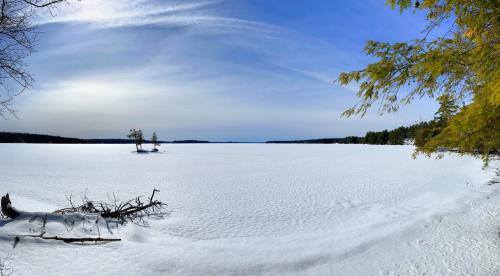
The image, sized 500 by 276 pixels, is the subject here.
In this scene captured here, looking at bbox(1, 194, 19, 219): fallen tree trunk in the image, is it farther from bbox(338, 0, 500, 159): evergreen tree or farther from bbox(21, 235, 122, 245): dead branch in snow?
bbox(338, 0, 500, 159): evergreen tree

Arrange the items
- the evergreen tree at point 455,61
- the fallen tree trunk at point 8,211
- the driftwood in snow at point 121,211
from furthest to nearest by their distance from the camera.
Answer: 1. the driftwood in snow at point 121,211
2. the fallen tree trunk at point 8,211
3. the evergreen tree at point 455,61

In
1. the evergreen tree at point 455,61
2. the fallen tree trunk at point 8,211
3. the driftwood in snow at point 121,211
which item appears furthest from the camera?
the driftwood in snow at point 121,211

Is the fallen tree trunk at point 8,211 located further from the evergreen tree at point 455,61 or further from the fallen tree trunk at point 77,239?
the evergreen tree at point 455,61

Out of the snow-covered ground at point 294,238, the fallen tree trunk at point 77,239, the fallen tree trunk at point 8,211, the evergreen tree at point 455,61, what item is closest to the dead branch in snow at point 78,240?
the fallen tree trunk at point 77,239

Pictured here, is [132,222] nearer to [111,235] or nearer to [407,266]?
[111,235]

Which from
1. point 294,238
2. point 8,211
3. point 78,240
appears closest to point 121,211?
point 78,240

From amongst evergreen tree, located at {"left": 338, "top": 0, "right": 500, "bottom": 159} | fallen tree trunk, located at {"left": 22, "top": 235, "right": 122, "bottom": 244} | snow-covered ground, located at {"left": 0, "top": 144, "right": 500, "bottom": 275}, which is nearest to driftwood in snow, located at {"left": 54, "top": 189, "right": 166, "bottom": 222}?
snow-covered ground, located at {"left": 0, "top": 144, "right": 500, "bottom": 275}

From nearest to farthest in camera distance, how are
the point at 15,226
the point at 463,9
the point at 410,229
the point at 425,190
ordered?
the point at 463,9 → the point at 15,226 → the point at 410,229 → the point at 425,190

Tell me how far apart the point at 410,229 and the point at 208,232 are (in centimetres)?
620

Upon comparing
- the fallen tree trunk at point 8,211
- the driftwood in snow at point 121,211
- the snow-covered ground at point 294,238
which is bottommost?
the snow-covered ground at point 294,238

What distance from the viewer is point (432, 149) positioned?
7.09 metres

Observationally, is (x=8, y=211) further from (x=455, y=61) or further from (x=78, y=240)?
(x=455, y=61)

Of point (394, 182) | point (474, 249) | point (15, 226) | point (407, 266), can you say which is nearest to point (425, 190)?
point (394, 182)

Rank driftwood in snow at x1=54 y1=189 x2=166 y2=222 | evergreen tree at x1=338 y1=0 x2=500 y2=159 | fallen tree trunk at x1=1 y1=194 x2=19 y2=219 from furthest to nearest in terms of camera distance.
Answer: driftwood in snow at x1=54 y1=189 x2=166 y2=222
fallen tree trunk at x1=1 y1=194 x2=19 y2=219
evergreen tree at x1=338 y1=0 x2=500 y2=159
